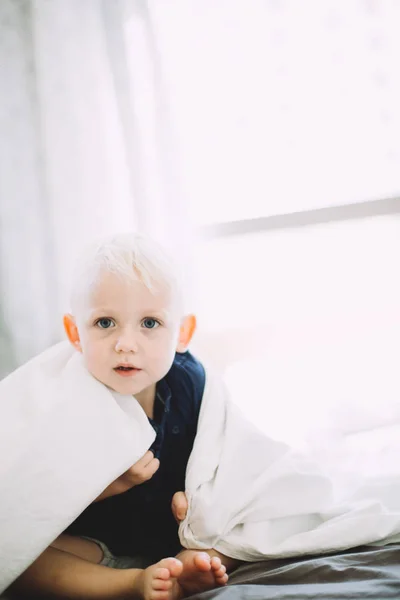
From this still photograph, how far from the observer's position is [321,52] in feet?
4.71

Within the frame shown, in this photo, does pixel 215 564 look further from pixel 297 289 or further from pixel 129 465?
pixel 297 289

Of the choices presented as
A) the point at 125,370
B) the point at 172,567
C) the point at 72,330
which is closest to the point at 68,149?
the point at 72,330

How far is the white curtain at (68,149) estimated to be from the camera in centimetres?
136

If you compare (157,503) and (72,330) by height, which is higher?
(72,330)

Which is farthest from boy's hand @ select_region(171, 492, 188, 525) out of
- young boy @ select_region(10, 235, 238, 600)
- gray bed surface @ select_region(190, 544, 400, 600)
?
gray bed surface @ select_region(190, 544, 400, 600)

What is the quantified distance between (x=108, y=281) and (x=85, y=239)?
0.64 meters

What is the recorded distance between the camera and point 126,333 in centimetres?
78

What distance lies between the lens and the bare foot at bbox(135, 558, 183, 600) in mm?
670

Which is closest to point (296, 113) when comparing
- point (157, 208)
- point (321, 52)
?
point (321, 52)

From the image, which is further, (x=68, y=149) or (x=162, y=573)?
(x=68, y=149)

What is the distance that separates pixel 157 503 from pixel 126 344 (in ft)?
1.08

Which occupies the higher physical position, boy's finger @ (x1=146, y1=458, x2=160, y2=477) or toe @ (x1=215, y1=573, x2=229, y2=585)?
boy's finger @ (x1=146, y1=458, x2=160, y2=477)

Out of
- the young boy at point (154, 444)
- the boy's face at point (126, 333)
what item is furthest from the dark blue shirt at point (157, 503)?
the boy's face at point (126, 333)

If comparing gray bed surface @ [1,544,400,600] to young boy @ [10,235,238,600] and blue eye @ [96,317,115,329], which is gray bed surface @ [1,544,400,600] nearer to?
young boy @ [10,235,238,600]
